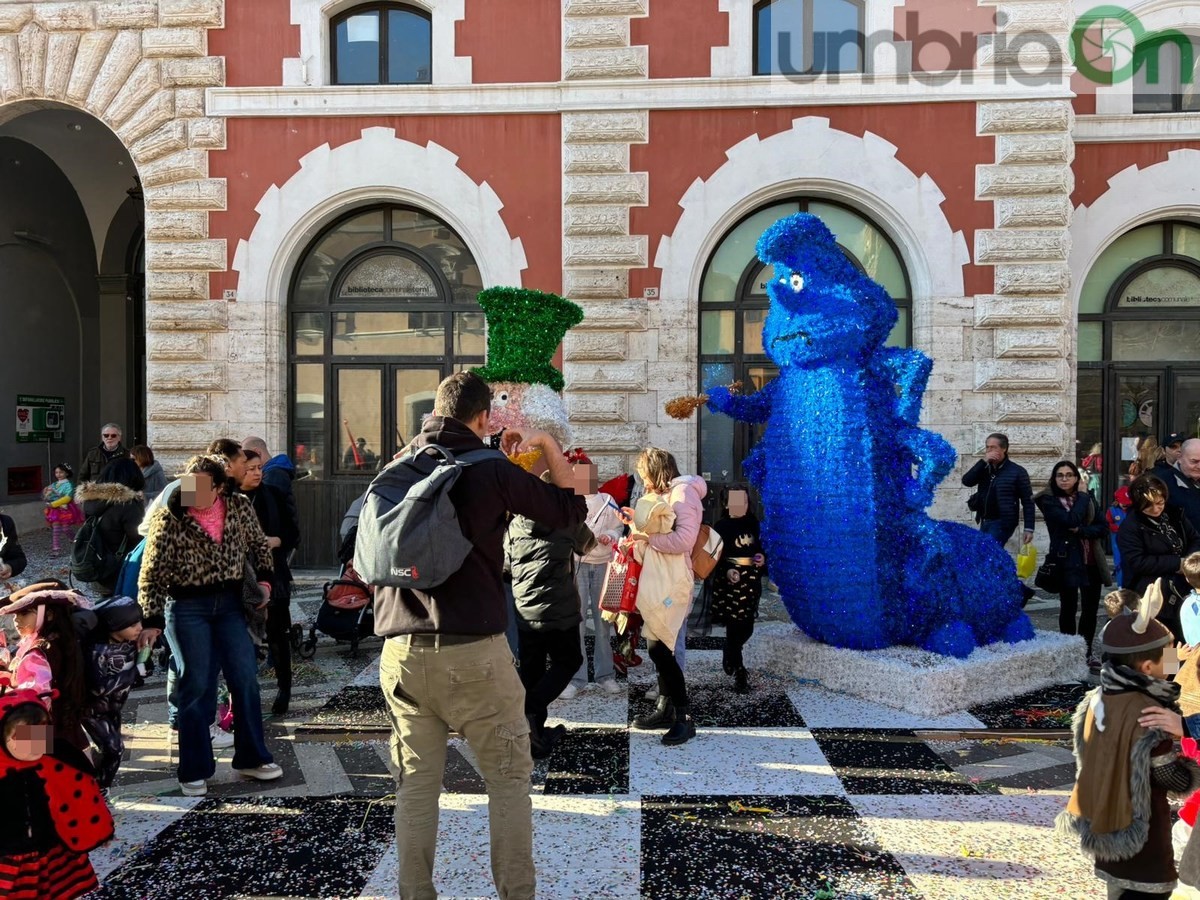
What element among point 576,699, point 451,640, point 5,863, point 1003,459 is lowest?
point 576,699

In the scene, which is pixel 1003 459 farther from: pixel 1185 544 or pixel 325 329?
pixel 325 329

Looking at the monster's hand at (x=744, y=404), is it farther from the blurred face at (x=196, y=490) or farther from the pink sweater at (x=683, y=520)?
the blurred face at (x=196, y=490)

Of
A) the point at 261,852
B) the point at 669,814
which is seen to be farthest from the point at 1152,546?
the point at 261,852

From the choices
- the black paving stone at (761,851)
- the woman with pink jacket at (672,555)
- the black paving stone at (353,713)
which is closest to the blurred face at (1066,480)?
the woman with pink jacket at (672,555)

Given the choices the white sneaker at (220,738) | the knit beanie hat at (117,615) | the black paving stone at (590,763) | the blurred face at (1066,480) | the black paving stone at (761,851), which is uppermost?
the blurred face at (1066,480)

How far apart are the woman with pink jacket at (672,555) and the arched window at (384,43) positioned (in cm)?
700

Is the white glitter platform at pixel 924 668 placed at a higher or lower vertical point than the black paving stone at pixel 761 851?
higher

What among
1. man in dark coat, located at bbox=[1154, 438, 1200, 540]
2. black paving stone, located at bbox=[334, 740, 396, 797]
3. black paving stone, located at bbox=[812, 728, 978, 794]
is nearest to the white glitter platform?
black paving stone, located at bbox=[812, 728, 978, 794]

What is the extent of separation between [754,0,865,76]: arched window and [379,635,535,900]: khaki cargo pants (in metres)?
8.64

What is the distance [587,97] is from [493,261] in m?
2.02

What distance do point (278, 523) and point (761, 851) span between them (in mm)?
3599

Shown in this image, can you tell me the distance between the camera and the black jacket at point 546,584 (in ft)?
14.6

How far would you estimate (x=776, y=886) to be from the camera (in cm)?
320

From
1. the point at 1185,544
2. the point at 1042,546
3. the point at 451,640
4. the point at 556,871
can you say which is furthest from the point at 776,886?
the point at 1042,546
